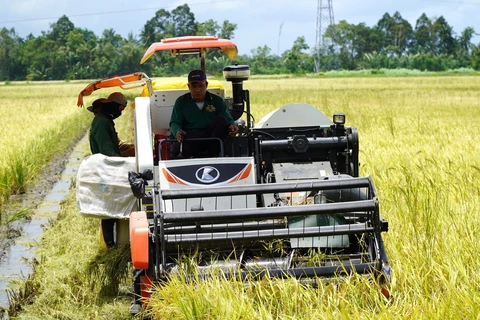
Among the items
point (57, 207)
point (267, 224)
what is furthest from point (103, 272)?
point (57, 207)

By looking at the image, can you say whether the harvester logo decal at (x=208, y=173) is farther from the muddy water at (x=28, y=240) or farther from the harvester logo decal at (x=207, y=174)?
the muddy water at (x=28, y=240)

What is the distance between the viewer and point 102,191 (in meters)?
7.05

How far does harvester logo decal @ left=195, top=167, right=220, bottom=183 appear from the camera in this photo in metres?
6.38

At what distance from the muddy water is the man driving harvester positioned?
1958 mm

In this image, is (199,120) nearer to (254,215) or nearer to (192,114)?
(192,114)

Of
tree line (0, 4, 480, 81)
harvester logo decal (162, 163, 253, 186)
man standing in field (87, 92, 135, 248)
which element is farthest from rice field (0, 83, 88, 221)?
tree line (0, 4, 480, 81)

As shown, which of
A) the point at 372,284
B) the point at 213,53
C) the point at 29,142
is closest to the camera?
the point at 372,284

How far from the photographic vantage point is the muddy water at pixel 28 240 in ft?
23.4

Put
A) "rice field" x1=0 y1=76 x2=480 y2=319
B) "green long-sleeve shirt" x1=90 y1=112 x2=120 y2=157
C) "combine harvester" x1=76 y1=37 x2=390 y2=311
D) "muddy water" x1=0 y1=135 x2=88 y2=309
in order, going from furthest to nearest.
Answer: "green long-sleeve shirt" x1=90 y1=112 x2=120 y2=157 → "muddy water" x1=0 y1=135 x2=88 y2=309 → "combine harvester" x1=76 y1=37 x2=390 y2=311 → "rice field" x1=0 y1=76 x2=480 y2=319

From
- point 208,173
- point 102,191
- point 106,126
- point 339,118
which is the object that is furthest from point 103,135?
point 339,118

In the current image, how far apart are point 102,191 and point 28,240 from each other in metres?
2.16

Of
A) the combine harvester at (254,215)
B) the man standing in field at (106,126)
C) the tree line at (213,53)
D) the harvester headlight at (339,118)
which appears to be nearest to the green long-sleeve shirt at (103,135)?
the man standing in field at (106,126)

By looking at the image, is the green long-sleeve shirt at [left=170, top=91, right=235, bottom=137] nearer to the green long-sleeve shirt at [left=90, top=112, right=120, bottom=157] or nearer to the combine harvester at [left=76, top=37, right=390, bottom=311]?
the combine harvester at [left=76, top=37, right=390, bottom=311]

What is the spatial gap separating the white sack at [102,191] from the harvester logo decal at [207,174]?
3.16ft
